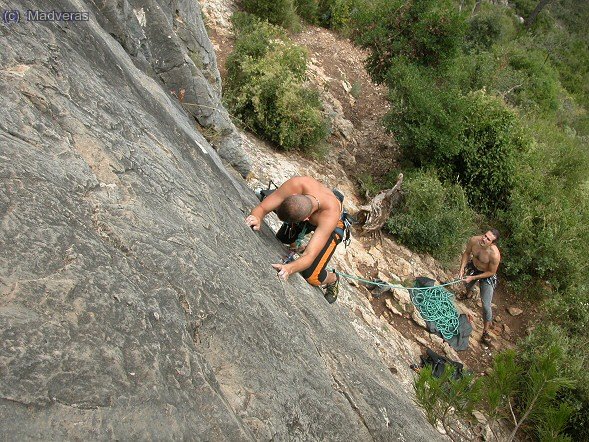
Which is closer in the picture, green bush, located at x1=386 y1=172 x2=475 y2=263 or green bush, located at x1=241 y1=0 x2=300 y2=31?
green bush, located at x1=386 y1=172 x2=475 y2=263

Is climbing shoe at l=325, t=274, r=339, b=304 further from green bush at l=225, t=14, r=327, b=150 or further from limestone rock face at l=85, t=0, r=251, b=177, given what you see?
green bush at l=225, t=14, r=327, b=150

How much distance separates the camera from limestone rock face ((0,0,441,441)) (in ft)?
5.73

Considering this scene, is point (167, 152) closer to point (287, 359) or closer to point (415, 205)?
point (287, 359)

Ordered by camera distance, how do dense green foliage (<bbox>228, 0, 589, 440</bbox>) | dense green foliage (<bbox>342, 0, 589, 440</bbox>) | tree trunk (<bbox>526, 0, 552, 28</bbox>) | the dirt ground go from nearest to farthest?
the dirt ground, dense green foliage (<bbox>342, 0, 589, 440</bbox>), dense green foliage (<bbox>228, 0, 589, 440</bbox>), tree trunk (<bbox>526, 0, 552, 28</bbox>)

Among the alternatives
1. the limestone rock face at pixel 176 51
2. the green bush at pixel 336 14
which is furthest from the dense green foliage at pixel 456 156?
the green bush at pixel 336 14

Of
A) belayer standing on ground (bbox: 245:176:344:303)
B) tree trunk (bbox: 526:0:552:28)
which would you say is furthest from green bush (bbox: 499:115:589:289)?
tree trunk (bbox: 526:0:552:28)

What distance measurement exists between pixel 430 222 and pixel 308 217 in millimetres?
5376

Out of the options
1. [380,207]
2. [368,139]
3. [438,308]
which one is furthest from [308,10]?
[438,308]

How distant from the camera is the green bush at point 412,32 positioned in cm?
1105

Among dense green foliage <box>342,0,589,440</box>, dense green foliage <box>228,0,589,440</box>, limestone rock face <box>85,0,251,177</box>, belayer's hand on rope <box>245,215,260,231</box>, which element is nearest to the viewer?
belayer's hand on rope <box>245,215,260,231</box>

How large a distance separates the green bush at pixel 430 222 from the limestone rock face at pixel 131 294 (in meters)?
5.17

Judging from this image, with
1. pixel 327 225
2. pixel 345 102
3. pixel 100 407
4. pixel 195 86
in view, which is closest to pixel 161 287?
pixel 100 407

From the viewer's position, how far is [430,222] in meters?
8.55

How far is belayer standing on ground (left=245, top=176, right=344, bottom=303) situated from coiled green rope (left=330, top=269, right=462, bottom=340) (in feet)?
11.2
